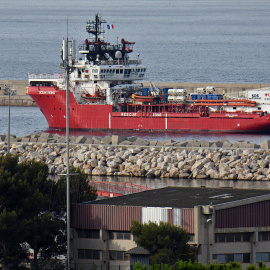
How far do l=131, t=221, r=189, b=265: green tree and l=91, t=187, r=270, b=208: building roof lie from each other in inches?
42.3

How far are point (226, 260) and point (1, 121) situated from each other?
148ft

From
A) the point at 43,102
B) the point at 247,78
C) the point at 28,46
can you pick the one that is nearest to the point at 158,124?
the point at 43,102

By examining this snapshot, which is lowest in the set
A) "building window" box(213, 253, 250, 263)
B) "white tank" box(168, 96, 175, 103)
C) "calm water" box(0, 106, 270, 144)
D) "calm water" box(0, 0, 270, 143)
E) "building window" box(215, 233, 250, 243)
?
"building window" box(213, 253, 250, 263)

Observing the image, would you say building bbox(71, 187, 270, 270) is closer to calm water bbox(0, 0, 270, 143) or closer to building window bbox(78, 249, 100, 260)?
building window bbox(78, 249, 100, 260)

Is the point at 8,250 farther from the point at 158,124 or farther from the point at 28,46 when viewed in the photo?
the point at 28,46

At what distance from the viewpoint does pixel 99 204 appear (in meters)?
23.1

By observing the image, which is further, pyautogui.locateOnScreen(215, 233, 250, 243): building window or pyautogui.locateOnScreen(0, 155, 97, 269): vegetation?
pyautogui.locateOnScreen(0, 155, 97, 269): vegetation

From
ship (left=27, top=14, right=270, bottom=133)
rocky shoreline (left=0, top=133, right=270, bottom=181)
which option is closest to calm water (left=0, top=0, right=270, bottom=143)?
ship (left=27, top=14, right=270, bottom=133)

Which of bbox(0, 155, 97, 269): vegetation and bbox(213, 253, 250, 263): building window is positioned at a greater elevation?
bbox(0, 155, 97, 269): vegetation

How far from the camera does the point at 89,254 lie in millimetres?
23109

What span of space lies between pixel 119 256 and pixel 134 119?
39606 mm

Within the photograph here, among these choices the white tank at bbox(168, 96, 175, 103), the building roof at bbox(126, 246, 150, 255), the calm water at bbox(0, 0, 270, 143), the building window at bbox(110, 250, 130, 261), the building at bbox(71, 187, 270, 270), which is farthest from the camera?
the calm water at bbox(0, 0, 270, 143)

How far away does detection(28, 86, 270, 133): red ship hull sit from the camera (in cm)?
6034

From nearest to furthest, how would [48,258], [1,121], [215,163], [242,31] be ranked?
1. [48,258]
2. [215,163]
3. [1,121]
4. [242,31]
